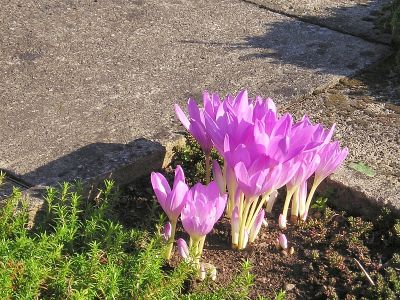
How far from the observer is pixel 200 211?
280 centimetres

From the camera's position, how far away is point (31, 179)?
334 centimetres

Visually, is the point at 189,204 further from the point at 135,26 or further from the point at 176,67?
the point at 135,26

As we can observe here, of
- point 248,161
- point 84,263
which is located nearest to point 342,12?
point 248,161

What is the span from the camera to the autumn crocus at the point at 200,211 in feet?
9.14

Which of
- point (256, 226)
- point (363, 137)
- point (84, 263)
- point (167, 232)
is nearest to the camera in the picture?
point (84, 263)

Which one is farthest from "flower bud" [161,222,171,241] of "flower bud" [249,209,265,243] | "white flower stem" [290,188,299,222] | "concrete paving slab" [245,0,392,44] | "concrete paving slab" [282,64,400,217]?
"concrete paving slab" [245,0,392,44]

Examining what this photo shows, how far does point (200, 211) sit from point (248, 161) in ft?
0.81

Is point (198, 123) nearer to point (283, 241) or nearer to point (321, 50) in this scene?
point (283, 241)

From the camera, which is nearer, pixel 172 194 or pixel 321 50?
pixel 172 194

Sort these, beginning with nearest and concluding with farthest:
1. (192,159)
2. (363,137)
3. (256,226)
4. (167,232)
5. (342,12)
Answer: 1. (167,232)
2. (256,226)
3. (192,159)
4. (363,137)
5. (342,12)

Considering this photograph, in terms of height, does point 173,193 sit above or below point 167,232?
above

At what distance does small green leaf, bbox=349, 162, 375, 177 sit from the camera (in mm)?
3485

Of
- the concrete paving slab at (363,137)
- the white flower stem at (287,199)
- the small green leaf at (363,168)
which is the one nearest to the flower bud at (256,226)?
the white flower stem at (287,199)

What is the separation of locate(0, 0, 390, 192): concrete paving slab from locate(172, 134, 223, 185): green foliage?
80 mm
